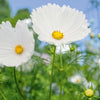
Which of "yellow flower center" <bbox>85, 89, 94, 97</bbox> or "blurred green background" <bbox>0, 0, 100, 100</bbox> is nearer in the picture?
"yellow flower center" <bbox>85, 89, 94, 97</bbox>

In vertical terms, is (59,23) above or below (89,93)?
above

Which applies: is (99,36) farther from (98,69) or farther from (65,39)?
(65,39)

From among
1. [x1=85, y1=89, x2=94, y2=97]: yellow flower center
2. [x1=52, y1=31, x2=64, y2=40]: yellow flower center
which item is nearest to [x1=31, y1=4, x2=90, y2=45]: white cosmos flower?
[x1=52, y1=31, x2=64, y2=40]: yellow flower center

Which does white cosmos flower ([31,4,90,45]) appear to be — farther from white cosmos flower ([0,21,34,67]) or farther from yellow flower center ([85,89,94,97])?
yellow flower center ([85,89,94,97])

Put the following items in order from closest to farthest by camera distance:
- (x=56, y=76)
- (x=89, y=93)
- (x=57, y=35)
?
(x=57, y=35), (x=89, y=93), (x=56, y=76)

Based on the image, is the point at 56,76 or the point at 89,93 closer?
the point at 89,93

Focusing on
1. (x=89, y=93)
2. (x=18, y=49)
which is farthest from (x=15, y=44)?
(x=89, y=93)

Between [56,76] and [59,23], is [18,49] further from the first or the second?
[56,76]
